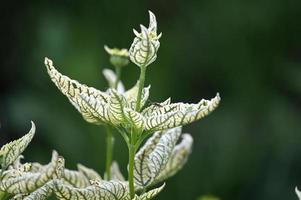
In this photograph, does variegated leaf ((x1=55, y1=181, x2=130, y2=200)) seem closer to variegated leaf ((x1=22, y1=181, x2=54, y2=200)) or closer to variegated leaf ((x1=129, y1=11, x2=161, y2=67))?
variegated leaf ((x1=22, y1=181, x2=54, y2=200))

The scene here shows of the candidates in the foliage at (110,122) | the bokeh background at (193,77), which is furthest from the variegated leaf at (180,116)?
the bokeh background at (193,77)

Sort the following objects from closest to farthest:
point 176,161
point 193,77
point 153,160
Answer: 1. point 153,160
2. point 176,161
3. point 193,77

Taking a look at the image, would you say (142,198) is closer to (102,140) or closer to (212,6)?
(102,140)

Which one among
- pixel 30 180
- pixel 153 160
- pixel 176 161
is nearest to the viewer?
pixel 30 180

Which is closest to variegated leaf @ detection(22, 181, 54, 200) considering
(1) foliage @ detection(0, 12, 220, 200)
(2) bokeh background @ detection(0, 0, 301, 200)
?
(1) foliage @ detection(0, 12, 220, 200)

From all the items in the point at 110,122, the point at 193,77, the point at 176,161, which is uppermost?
the point at 110,122

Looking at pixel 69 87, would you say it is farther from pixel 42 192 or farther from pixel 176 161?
pixel 176 161

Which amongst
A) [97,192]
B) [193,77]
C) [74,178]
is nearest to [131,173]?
[97,192]

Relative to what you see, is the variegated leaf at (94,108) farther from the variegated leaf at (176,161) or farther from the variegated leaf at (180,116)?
the variegated leaf at (176,161)
